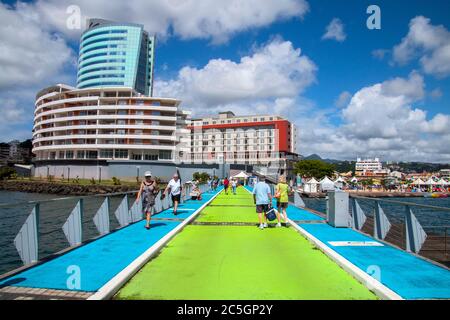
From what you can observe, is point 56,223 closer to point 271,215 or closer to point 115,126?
point 271,215

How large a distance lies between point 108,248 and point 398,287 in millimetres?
6069

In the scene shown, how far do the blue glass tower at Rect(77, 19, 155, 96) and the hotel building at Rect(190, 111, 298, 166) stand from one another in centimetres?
2758

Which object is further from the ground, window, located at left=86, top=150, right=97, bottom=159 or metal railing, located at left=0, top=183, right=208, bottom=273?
window, located at left=86, top=150, right=97, bottom=159

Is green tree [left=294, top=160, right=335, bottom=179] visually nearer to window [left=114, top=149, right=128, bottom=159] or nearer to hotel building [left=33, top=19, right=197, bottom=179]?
hotel building [left=33, top=19, right=197, bottom=179]

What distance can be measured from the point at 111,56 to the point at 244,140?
168 ft

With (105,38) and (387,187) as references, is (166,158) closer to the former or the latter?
(105,38)

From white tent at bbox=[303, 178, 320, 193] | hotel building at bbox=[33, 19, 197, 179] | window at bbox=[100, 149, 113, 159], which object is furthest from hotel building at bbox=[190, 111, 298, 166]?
window at bbox=[100, 149, 113, 159]

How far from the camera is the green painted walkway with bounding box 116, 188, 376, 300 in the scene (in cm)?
479

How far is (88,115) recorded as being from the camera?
7669 centimetres

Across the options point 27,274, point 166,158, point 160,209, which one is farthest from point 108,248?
point 166,158

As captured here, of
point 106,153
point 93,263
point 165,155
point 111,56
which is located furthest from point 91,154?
point 93,263

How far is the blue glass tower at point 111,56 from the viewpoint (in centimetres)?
10538

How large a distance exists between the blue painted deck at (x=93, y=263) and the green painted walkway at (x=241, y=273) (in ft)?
1.88

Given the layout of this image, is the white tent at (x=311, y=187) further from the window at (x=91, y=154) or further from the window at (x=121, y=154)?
the window at (x=91, y=154)
